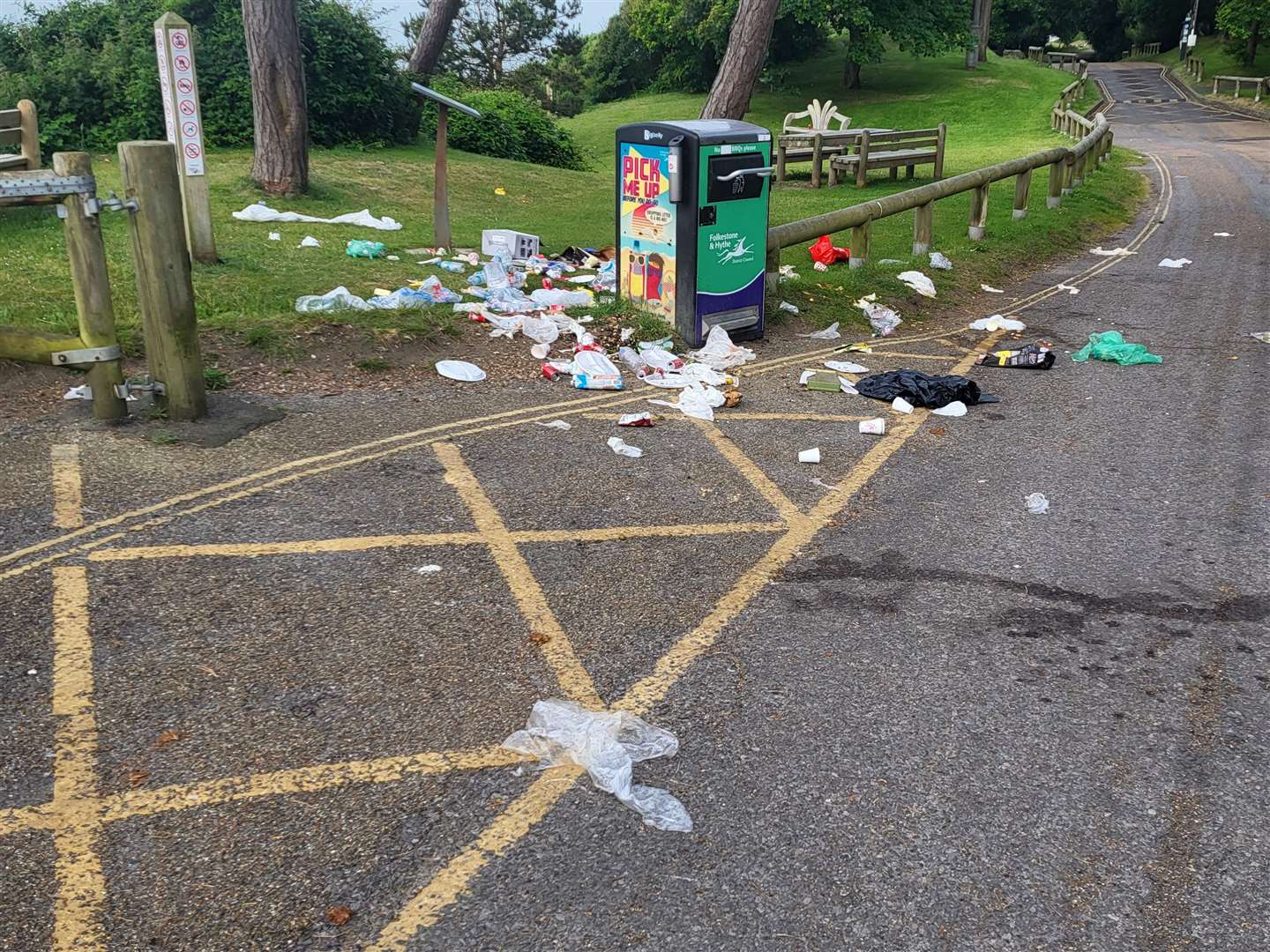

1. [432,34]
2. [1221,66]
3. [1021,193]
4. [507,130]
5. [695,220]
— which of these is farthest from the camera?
[1221,66]

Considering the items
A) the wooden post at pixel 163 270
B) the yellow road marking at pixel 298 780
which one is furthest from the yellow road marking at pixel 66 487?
the yellow road marking at pixel 298 780

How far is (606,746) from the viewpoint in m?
3.42

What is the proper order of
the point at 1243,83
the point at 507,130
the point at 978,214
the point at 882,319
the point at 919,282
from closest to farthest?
the point at 882,319
the point at 919,282
the point at 978,214
the point at 507,130
the point at 1243,83

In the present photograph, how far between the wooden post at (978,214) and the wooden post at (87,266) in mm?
10206

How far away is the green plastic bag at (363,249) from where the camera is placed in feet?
34.3

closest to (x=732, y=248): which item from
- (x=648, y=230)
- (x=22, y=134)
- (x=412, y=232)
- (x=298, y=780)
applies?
(x=648, y=230)

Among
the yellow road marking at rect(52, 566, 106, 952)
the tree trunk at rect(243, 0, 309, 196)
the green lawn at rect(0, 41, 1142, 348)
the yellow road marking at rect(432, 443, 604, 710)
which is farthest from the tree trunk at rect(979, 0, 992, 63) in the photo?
the yellow road marking at rect(52, 566, 106, 952)

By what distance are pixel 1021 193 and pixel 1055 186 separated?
6.39 ft

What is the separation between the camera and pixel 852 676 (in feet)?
12.7

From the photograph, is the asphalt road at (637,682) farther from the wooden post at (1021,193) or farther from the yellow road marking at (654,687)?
the wooden post at (1021,193)

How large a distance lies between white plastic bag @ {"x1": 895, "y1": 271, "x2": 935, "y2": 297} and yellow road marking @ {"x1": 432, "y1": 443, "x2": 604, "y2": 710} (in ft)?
19.6

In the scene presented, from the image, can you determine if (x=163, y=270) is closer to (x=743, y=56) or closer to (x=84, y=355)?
(x=84, y=355)

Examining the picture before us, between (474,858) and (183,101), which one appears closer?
(474,858)

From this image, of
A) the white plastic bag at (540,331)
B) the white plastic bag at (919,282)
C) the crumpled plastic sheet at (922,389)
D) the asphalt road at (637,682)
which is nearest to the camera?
the asphalt road at (637,682)
